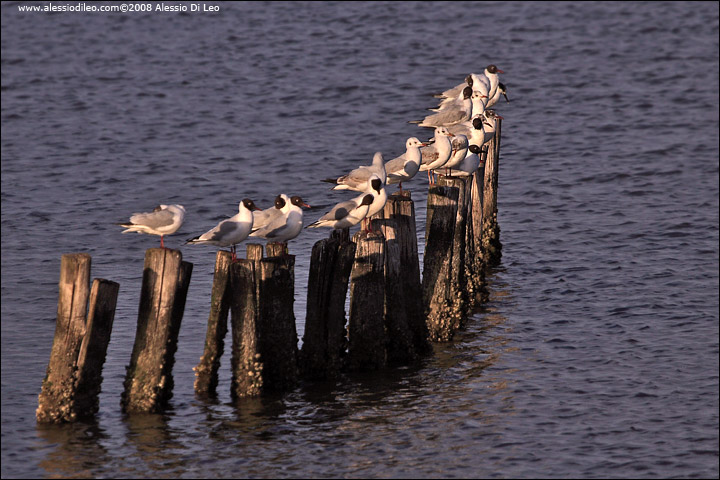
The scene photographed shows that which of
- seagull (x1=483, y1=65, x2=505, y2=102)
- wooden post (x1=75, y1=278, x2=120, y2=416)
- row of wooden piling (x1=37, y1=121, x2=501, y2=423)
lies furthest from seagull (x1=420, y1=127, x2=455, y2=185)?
seagull (x1=483, y1=65, x2=505, y2=102)

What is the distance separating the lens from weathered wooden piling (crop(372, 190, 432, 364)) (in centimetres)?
1437

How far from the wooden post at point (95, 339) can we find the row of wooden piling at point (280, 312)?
0.01 m

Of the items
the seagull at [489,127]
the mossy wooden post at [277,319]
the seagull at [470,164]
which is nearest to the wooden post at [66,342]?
the mossy wooden post at [277,319]

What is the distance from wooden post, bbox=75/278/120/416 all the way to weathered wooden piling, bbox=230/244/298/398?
55.6 inches

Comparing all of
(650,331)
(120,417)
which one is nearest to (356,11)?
(650,331)

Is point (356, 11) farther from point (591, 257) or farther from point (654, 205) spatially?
point (591, 257)

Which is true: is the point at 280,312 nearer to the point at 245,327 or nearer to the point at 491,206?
the point at 245,327

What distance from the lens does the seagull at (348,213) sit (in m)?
14.1

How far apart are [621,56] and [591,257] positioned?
20509mm

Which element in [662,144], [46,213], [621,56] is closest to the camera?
[46,213]

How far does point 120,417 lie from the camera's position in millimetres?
12797

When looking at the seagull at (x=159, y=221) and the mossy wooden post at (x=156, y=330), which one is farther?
the seagull at (x=159, y=221)

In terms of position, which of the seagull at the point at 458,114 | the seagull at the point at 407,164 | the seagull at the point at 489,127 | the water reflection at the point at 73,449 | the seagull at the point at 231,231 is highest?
the seagull at the point at 458,114

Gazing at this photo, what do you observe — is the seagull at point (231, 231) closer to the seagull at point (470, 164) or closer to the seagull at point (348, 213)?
the seagull at point (348, 213)
